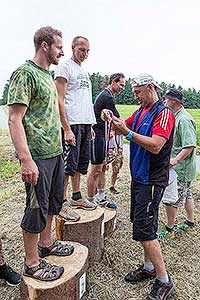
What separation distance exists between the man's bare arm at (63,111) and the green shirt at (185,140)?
117cm

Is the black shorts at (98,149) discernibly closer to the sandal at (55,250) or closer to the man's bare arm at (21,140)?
the sandal at (55,250)

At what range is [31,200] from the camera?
1909mm

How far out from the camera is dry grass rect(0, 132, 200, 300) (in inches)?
100

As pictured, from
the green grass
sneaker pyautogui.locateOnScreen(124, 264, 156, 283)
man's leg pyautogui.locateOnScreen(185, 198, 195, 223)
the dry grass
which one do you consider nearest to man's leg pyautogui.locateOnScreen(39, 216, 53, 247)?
the dry grass

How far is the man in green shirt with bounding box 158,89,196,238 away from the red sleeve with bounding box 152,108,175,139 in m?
0.97

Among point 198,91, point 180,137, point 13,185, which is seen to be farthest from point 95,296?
point 198,91

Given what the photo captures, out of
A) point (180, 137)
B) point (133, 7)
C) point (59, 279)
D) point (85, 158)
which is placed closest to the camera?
point (59, 279)

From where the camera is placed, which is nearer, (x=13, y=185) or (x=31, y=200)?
(x=31, y=200)

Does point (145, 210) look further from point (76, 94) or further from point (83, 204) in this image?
point (76, 94)

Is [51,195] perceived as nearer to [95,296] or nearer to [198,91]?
[95,296]

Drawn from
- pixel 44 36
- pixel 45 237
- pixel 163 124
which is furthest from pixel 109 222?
pixel 44 36

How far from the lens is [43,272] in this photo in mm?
2045

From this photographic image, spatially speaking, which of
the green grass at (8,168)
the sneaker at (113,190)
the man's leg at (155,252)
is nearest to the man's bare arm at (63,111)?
the man's leg at (155,252)

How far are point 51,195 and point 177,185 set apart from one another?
173cm
